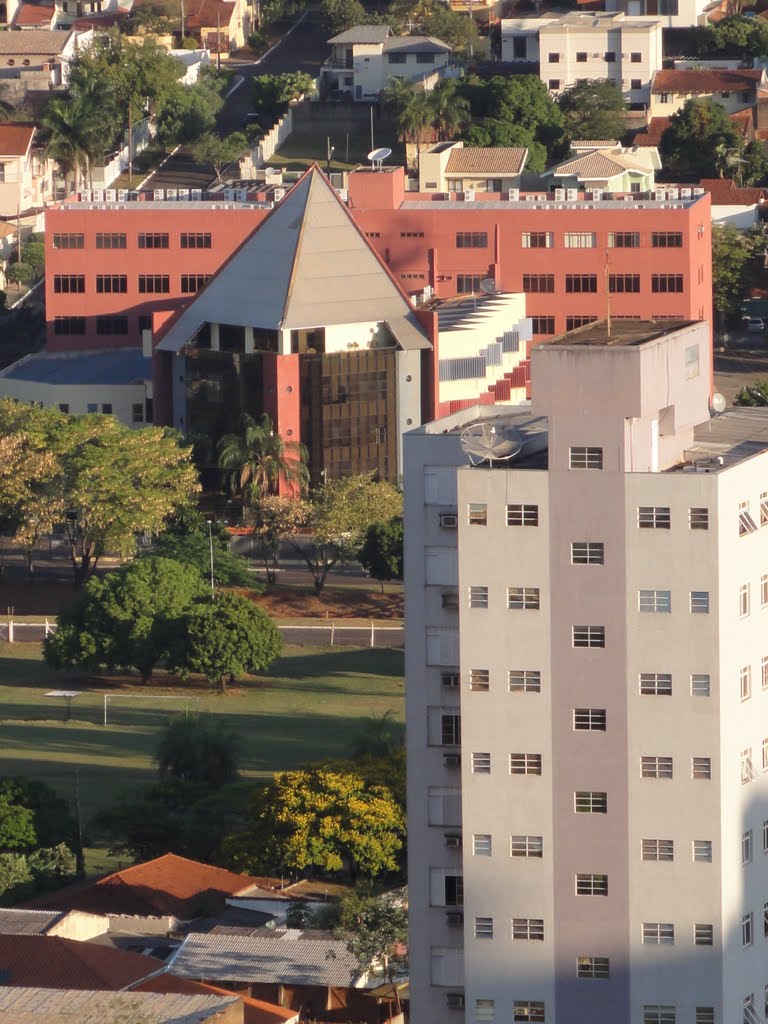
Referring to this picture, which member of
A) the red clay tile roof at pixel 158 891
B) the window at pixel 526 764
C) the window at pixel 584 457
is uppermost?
the window at pixel 584 457

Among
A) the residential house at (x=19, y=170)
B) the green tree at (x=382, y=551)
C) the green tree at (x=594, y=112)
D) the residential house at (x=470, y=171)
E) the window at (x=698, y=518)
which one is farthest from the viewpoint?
the green tree at (x=594, y=112)

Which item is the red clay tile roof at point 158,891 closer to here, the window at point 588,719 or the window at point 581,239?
the window at point 588,719

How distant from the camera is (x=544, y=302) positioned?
15075 cm

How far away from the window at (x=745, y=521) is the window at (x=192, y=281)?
91036 millimetres

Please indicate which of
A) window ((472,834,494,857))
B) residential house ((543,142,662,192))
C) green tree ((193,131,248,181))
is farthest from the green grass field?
green tree ((193,131,248,181))

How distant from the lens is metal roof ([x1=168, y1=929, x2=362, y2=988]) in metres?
72.5

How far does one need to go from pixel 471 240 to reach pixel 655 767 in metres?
92.2

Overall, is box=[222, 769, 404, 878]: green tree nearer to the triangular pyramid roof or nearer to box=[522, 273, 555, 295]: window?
the triangular pyramid roof

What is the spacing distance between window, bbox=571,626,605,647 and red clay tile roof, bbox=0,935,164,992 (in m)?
13.0

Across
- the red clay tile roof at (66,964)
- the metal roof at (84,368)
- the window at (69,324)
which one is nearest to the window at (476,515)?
the red clay tile roof at (66,964)

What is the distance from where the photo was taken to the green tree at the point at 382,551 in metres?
122

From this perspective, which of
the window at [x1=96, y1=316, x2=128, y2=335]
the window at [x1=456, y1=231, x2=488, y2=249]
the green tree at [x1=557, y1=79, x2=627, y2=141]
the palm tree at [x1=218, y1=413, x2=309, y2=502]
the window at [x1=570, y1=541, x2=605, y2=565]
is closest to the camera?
the window at [x1=570, y1=541, x2=605, y2=565]

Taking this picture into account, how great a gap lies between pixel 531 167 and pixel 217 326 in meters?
51.8

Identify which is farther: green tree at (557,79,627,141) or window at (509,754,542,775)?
green tree at (557,79,627,141)
